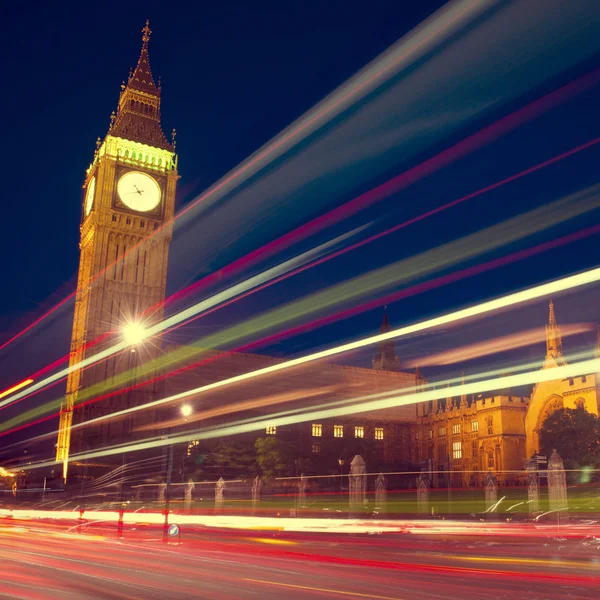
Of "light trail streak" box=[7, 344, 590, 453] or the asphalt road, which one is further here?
"light trail streak" box=[7, 344, 590, 453]

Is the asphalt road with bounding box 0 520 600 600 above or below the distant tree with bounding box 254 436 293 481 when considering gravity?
below

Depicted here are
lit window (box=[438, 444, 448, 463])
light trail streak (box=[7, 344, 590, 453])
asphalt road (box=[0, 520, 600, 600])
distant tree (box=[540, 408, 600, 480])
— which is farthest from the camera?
lit window (box=[438, 444, 448, 463])

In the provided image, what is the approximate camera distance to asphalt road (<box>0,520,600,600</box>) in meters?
11.8

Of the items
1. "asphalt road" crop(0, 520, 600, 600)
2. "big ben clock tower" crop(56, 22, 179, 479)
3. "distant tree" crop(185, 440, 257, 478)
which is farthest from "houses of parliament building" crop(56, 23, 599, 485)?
"asphalt road" crop(0, 520, 600, 600)

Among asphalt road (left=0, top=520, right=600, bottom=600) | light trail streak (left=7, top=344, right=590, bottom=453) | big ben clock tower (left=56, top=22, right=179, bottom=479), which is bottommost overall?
asphalt road (left=0, top=520, right=600, bottom=600)

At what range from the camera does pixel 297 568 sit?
1552 cm

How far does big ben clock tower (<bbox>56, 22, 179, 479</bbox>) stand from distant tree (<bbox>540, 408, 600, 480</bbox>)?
42.7 m

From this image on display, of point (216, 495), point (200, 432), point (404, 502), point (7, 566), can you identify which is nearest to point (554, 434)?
point (404, 502)

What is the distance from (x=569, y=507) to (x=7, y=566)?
32902mm

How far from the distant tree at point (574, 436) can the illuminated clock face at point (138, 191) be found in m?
49.7

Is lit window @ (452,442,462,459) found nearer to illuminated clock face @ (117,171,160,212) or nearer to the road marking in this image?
illuminated clock face @ (117,171,160,212)

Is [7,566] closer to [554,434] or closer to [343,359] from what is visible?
[554,434]

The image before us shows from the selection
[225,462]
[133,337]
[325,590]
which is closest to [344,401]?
[225,462]

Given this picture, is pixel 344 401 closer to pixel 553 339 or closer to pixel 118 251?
pixel 553 339
